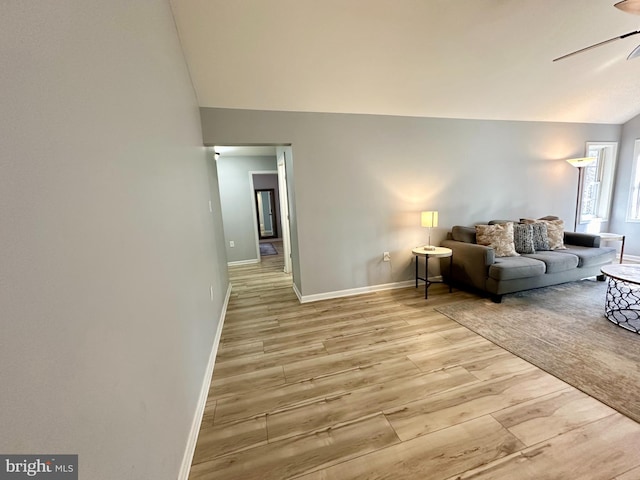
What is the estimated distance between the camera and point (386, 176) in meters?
3.69

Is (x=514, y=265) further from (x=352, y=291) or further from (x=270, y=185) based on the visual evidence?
(x=270, y=185)

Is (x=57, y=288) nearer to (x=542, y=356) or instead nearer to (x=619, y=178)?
(x=542, y=356)

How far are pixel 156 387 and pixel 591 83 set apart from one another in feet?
19.4

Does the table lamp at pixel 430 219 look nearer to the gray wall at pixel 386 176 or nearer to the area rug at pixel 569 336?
the gray wall at pixel 386 176

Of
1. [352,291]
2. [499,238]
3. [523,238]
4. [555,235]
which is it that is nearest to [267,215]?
[352,291]

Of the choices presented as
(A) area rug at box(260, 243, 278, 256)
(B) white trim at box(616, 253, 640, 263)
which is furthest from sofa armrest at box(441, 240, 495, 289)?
(A) area rug at box(260, 243, 278, 256)

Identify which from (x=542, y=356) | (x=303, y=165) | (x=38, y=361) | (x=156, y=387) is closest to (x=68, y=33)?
(x=38, y=361)

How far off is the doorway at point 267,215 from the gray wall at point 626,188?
8615 millimetres

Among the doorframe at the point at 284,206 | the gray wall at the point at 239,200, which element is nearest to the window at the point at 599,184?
the doorframe at the point at 284,206

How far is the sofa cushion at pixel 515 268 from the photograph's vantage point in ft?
10.3

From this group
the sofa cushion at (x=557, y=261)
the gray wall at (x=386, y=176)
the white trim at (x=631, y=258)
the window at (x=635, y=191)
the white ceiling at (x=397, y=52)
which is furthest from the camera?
the window at (x=635, y=191)

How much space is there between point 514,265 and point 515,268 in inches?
1.6

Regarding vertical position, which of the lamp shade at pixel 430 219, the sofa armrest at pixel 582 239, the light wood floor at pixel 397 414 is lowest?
the light wood floor at pixel 397 414

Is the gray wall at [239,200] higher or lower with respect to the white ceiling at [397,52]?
lower
